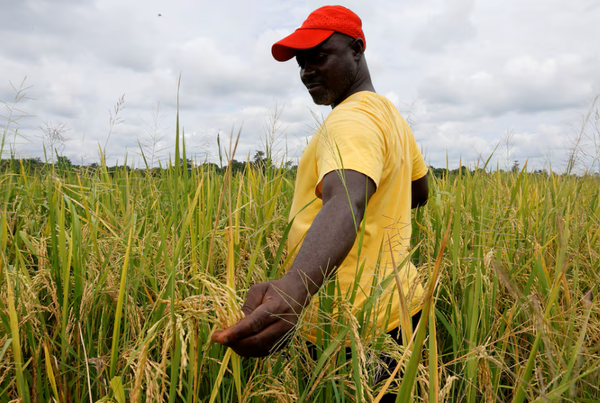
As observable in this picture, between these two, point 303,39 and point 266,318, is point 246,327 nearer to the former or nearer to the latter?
point 266,318

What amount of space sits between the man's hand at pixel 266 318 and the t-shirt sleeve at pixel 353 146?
16.6 inches

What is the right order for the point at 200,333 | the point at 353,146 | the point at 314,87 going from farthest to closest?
the point at 314,87, the point at 353,146, the point at 200,333

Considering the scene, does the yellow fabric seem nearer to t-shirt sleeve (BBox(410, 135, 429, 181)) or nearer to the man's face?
the man's face

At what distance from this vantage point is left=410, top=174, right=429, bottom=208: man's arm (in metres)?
2.25

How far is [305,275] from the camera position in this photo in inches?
40.6

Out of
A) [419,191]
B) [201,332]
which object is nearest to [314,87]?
[419,191]

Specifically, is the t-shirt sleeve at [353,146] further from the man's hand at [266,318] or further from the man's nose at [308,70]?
the man's nose at [308,70]

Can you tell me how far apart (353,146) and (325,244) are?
1.23ft

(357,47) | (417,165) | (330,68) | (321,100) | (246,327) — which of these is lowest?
(246,327)

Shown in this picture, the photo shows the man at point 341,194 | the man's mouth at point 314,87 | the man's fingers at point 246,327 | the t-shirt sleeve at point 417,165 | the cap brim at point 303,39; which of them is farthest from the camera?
the t-shirt sleeve at point 417,165

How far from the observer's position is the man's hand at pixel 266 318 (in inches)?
34.9

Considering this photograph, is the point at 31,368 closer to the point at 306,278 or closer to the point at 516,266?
the point at 306,278

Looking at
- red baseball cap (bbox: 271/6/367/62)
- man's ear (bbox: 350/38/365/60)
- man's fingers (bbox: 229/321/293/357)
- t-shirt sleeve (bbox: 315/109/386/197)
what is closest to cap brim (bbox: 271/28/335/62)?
red baseball cap (bbox: 271/6/367/62)

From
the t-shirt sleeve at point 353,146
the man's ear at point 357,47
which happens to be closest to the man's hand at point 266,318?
the t-shirt sleeve at point 353,146
